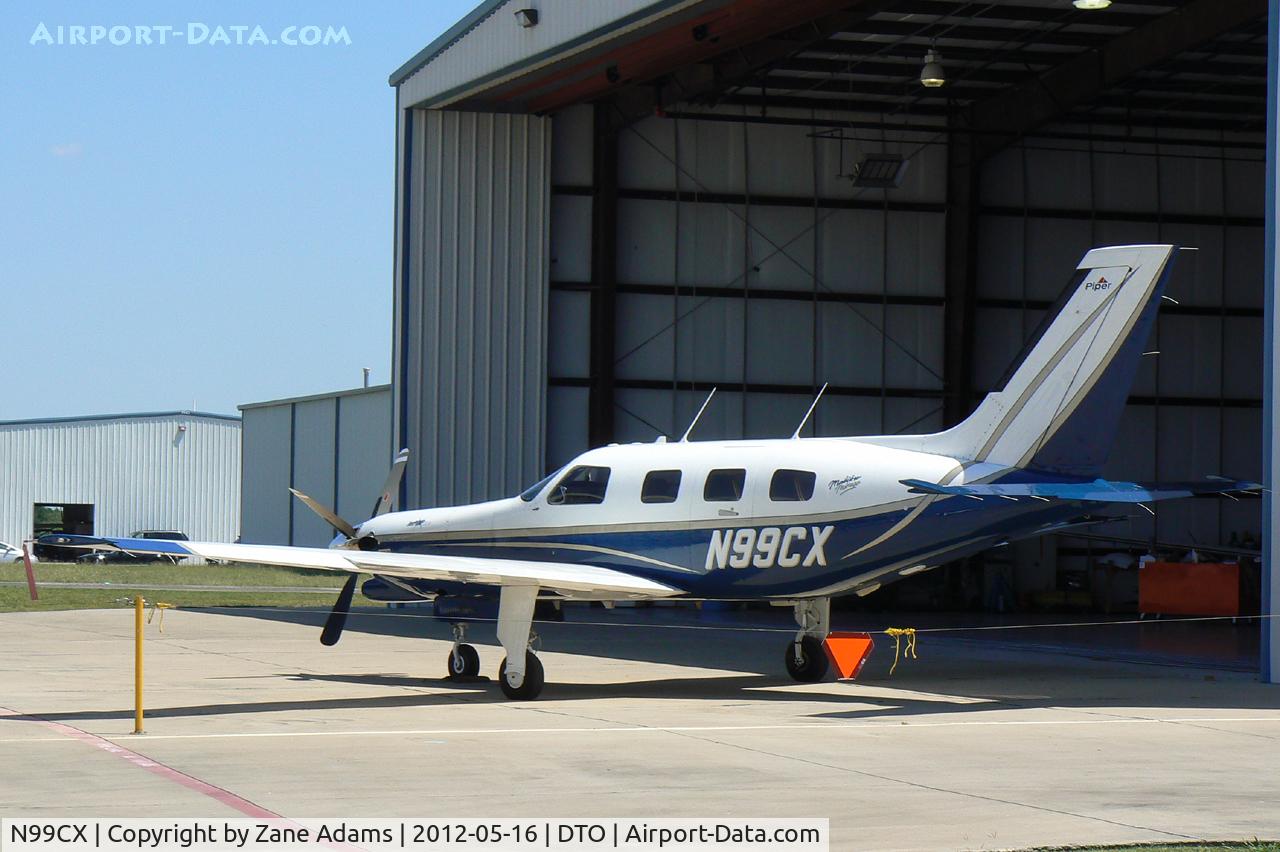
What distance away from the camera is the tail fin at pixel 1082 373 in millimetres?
15320

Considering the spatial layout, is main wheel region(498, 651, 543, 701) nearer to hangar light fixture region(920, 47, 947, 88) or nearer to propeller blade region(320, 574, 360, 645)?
propeller blade region(320, 574, 360, 645)

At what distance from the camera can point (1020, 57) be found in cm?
3145

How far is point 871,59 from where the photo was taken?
31391 mm

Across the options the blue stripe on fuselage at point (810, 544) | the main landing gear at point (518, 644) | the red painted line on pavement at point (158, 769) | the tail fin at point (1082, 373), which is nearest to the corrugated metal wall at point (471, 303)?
the blue stripe on fuselage at point (810, 544)

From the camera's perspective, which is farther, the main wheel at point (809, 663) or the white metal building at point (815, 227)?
the white metal building at point (815, 227)

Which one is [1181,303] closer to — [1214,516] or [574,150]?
[1214,516]

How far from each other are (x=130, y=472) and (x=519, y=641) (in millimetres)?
59053

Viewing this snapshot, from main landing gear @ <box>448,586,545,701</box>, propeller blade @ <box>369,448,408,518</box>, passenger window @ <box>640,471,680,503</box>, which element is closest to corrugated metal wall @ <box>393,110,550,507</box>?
propeller blade @ <box>369,448,408,518</box>

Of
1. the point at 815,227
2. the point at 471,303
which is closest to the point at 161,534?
the point at 471,303

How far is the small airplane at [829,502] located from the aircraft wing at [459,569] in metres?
0.02

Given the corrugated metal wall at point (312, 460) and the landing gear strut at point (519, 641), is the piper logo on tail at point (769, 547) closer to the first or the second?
the landing gear strut at point (519, 641)

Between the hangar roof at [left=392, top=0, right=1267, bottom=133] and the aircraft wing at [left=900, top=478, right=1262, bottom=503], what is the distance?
38.6 feet

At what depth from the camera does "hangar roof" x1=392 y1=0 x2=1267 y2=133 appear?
1037 inches

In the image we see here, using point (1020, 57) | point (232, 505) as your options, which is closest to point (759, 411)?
point (1020, 57)
